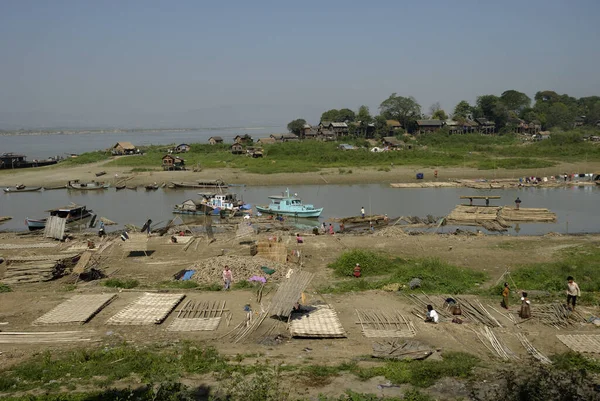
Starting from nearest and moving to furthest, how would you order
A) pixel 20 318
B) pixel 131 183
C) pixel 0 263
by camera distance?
1. pixel 20 318
2. pixel 0 263
3. pixel 131 183

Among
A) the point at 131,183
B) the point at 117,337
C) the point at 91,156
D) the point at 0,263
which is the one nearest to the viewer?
the point at 117,337

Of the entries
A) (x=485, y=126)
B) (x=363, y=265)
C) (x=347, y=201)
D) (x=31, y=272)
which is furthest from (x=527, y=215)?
(x=485, y=126)

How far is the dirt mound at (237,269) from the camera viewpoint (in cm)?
1870

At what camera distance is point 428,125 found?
92000 millimetres

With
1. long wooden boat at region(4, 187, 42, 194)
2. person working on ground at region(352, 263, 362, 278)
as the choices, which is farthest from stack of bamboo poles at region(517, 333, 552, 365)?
long wooden boat at region(4, 187, 42, 194)

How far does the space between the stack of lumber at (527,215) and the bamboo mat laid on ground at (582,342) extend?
20.3 meters

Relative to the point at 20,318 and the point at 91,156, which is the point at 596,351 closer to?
the point at 20,318

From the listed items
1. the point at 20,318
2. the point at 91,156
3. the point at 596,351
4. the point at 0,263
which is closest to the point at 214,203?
the point at 0,263

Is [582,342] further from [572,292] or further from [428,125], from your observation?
[428,125]

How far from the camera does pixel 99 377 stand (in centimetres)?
1109

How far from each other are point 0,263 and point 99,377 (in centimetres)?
1428

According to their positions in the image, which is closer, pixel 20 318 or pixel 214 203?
pixel 20 318

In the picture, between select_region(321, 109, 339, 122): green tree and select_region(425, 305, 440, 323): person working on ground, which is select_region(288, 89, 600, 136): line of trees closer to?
select_region(321, 109, 339, 122): green tree

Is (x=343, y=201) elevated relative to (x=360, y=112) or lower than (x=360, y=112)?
lower
